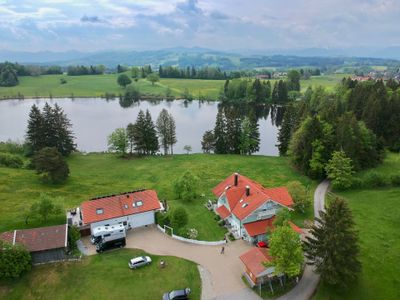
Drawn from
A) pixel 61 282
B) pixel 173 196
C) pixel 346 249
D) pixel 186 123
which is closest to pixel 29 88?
pixel 186 123

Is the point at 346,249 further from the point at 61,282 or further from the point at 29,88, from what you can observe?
the point at 29,88

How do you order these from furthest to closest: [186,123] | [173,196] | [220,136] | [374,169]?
[186,123], [220,136], [374,169], [173,196]

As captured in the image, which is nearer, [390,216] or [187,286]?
[187,286]

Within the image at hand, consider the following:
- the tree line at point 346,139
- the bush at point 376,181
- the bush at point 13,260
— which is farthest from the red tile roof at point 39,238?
the bush at point 376,181

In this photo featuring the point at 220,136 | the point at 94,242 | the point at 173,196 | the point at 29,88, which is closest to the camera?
the point at 94,242

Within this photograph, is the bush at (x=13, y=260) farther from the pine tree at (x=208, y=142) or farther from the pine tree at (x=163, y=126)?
the pine tree at (x=208, y=142)

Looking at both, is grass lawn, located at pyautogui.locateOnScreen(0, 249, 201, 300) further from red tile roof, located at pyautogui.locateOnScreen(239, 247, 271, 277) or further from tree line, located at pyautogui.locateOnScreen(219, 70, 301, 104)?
tree line, located at pyautogui.locateOnScreen(219, 70, 301, 104)

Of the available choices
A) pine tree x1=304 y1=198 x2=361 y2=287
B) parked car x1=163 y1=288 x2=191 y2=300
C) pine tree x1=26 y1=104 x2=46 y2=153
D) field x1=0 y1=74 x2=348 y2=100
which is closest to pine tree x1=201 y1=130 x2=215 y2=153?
pine tree x1=26 y1=104 x2=46 y2=153
